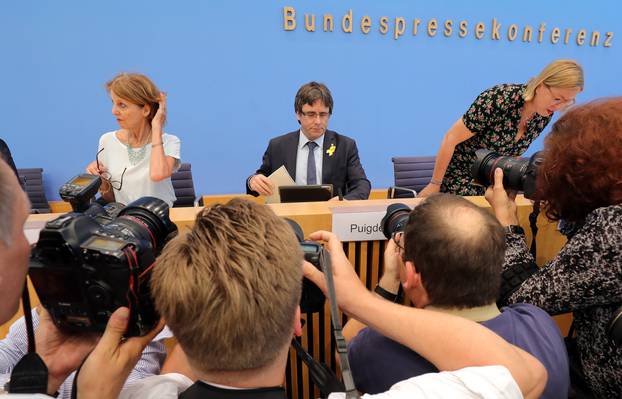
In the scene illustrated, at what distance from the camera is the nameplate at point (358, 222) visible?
1.06m

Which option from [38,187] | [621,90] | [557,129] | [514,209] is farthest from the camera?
[621,90]

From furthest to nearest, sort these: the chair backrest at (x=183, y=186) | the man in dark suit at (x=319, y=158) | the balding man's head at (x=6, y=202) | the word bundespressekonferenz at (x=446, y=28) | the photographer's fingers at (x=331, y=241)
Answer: the word bundespressekonferenz at (x=446, y=28)
the chair backrest at (x=183, y=186)
the man in dark suit at (x=319, y=158)
the photographer's fingers at (x=331, y=241)
the balding man's head at (x=6, y=202)

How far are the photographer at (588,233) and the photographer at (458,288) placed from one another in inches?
4.4

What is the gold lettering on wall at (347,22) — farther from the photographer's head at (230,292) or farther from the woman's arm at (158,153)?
the photographer's head at (230,292)

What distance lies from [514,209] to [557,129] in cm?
24

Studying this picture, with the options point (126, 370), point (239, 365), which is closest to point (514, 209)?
point (239, 365)

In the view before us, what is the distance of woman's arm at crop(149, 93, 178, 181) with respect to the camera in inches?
66.7

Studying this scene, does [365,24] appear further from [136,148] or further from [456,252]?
[456,252]

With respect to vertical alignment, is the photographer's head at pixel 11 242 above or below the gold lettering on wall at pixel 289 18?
below

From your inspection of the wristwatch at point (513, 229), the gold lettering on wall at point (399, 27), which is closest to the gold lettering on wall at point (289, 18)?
the gold lettering on wall at point (399, 27)

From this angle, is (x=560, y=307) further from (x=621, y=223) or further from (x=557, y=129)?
(x=557, y=129)

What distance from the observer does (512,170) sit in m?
1.06

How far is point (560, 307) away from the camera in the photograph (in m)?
0.81

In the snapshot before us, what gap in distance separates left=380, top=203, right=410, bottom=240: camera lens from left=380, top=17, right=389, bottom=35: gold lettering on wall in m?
2.44
